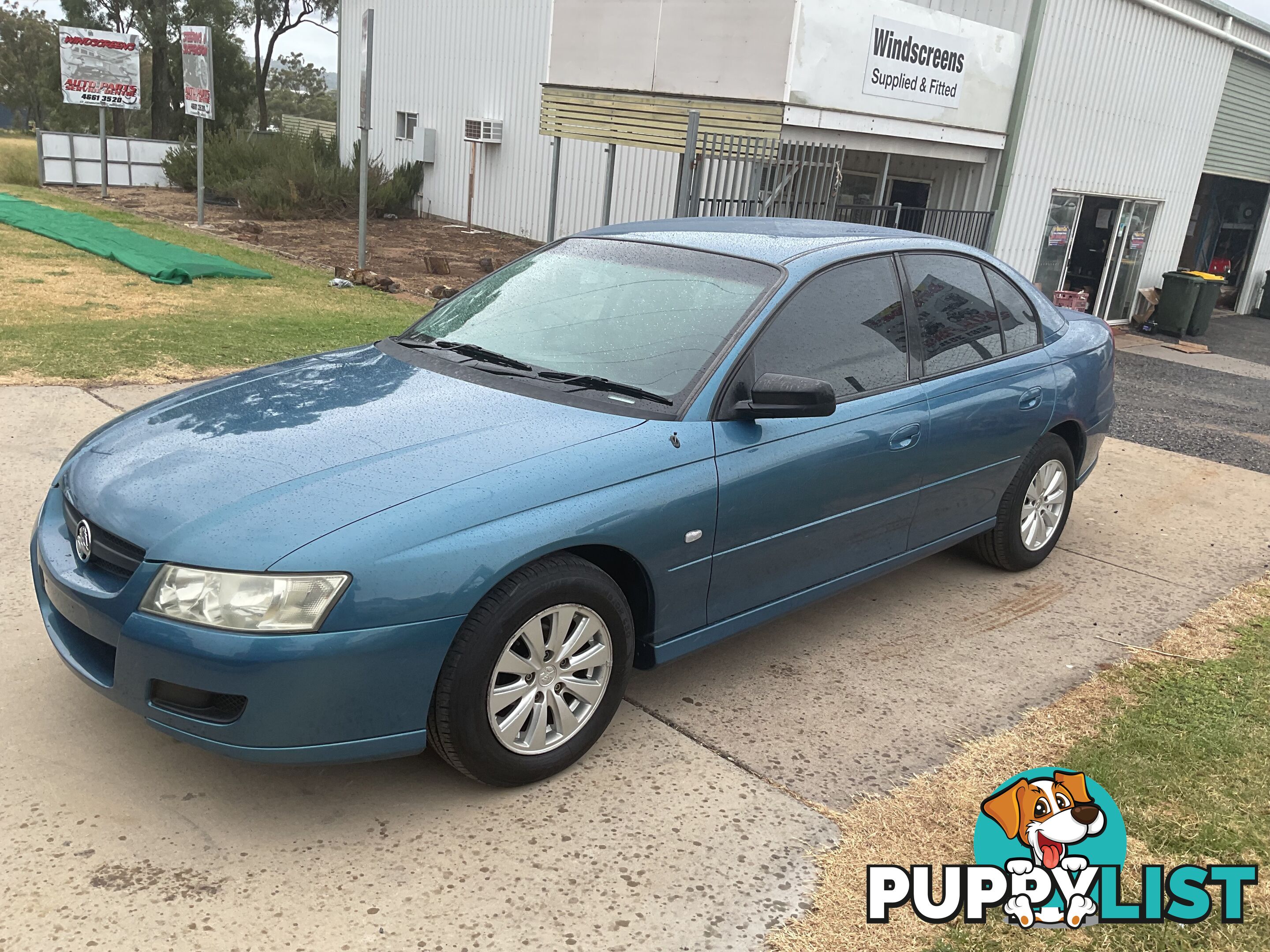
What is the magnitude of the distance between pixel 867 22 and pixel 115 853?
9963 mm

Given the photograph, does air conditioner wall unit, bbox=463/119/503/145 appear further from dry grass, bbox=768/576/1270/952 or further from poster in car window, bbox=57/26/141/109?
dry grass, bbox=768/576/1270/952

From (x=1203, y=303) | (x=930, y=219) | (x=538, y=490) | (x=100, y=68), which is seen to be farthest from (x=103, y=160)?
(x=538, y=490)

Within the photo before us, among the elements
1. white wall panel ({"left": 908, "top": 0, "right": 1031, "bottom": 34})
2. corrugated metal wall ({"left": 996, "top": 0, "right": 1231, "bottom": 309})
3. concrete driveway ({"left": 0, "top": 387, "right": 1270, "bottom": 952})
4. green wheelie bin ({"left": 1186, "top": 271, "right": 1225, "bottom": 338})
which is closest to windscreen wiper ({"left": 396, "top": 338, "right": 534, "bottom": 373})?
concrete driveway ({"left": 0, "top": 387, "right": 1270, "bottom": 952})

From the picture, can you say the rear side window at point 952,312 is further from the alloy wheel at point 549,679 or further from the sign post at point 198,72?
the sign post at point 198,72

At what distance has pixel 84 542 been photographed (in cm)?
308

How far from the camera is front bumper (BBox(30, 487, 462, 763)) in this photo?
8.92ft

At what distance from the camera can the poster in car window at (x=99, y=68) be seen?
1944cm

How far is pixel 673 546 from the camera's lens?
3.44 m

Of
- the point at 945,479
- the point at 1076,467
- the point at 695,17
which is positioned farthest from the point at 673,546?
the point at 695,17

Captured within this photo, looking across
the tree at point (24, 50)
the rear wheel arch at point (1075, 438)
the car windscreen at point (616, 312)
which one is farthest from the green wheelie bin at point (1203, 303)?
the tree at point (24, 50)

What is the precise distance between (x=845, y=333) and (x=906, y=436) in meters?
0.49

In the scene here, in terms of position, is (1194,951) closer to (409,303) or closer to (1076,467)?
(1076,467)

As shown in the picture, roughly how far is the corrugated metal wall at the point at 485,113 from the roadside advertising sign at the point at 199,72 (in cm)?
549

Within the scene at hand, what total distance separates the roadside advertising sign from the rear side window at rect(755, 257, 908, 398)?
14.6 metres
